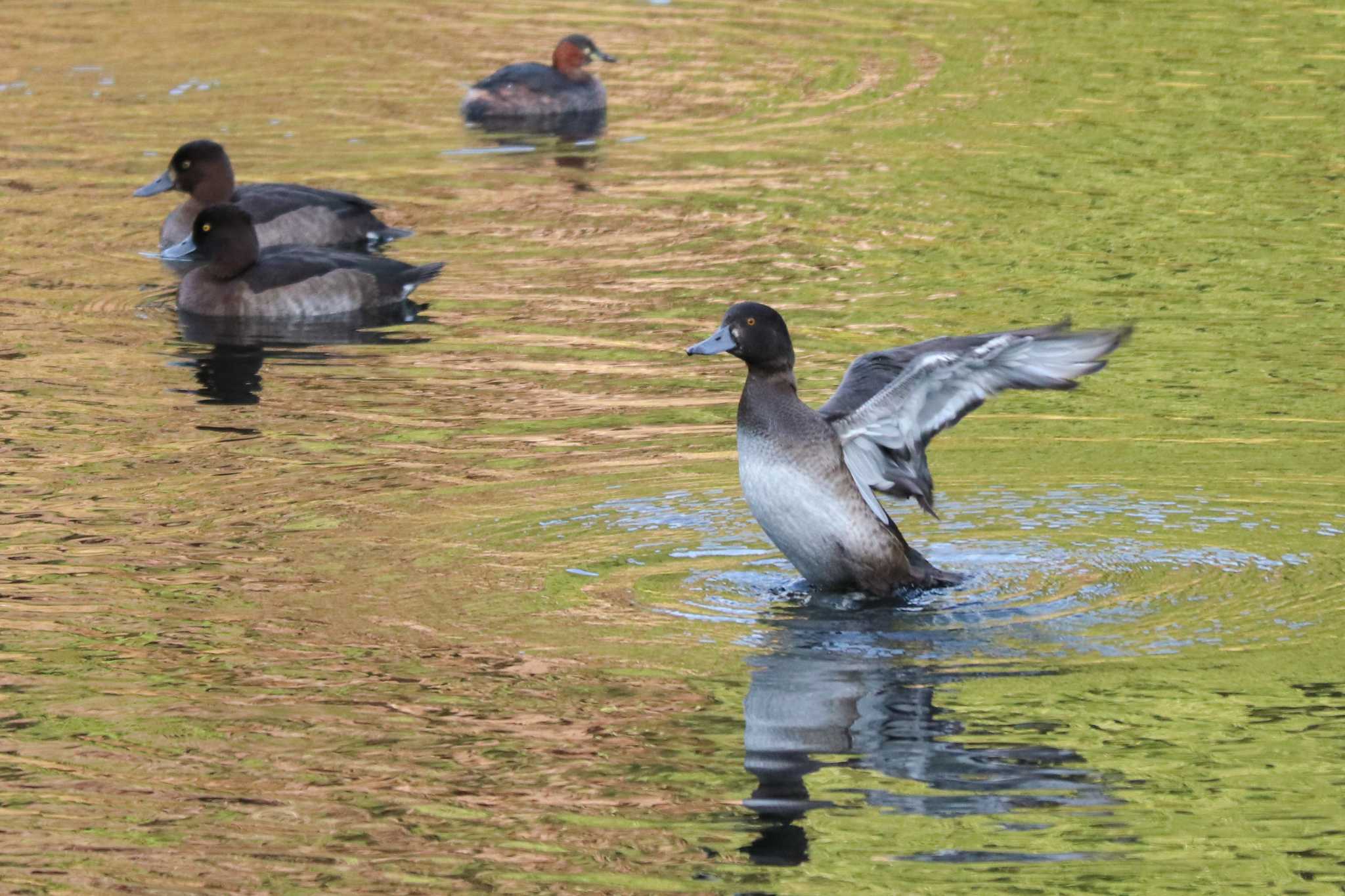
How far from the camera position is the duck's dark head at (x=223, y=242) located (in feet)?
53.7

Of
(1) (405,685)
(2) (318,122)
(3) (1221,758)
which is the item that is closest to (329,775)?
(1) (405,685)

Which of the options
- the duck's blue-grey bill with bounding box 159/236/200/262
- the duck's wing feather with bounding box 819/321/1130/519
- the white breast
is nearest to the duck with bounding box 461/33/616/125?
the duck's blue-grey bill with bounding box 159/236/200/262

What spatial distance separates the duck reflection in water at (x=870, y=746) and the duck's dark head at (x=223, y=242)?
816 centimetres

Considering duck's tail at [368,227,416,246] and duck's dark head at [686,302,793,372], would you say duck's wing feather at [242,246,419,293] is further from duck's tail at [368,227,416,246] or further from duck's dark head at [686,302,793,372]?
duck's dark head at [686,302,793,372]

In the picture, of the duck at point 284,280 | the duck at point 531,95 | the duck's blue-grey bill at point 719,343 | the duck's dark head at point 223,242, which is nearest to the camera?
the duck's blue-grey bill at point 719,343

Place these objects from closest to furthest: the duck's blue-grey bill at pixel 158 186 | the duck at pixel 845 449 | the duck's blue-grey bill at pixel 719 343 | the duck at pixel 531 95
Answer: the duck at pixel 845 449, the duck's blue-grey bill at pixel 719 343, the duck's blue-grey bill at pixel 158 186, the duck at pixel 531 95

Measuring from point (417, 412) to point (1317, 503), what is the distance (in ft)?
16.5

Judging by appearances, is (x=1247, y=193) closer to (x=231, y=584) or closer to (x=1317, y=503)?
(x=1317, y=503)

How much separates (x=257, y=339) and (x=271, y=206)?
2466 mm

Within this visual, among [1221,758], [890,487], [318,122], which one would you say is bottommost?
[1221,758]

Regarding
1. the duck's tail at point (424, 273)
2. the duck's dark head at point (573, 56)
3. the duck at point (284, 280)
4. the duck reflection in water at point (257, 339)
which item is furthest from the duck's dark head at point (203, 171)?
the duck's dark head at point (573, 56)

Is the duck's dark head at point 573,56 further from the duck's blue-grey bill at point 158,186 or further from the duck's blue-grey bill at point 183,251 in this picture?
the duck's blue-grey bill at point 183,251

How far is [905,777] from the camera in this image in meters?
7.69

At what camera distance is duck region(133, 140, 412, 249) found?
17828 mm
